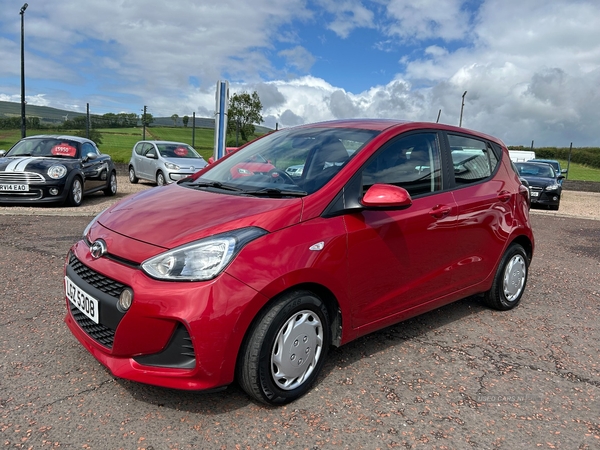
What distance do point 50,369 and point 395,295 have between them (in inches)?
87.6

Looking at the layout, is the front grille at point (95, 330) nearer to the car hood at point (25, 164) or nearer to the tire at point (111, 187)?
the car hood at point (25, 164)

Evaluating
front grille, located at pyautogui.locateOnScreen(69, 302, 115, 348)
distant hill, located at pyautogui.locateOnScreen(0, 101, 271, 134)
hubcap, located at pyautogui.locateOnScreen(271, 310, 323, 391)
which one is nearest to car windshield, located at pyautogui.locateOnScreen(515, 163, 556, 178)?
distant hill, located at pyautogui.locateOnScreen(0, 101, 271, 134)

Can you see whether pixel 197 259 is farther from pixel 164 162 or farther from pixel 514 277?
pixel 164 162

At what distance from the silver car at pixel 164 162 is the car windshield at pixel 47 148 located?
400 cm

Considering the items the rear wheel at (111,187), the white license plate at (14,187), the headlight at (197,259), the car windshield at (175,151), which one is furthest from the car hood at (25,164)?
the headlight at (197,259)

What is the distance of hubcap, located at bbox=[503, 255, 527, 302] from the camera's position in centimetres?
444

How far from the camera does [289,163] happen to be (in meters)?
3.34

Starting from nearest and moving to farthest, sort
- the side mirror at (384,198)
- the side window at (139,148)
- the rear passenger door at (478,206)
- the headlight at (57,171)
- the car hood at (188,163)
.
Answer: the side mirror at (384,198) → the rear passenger door at (478,206) → the headlight at (57,171) → the car hood at (188,163) → the side window at (139,148)

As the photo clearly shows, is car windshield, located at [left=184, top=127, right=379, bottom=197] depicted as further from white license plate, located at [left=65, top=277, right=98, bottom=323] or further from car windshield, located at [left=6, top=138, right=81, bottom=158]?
car windshield, located at [left=6, top=138, right=81, bottom=158]

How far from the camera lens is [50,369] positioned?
301 cm

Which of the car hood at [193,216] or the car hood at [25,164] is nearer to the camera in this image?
the car hood at [193,216]

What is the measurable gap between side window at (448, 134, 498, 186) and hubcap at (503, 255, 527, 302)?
886 millimetres

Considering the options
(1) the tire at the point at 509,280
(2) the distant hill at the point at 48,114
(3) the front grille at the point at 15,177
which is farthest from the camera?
(2) the distant hill at the point at 48,114

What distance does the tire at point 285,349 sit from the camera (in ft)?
8.22
